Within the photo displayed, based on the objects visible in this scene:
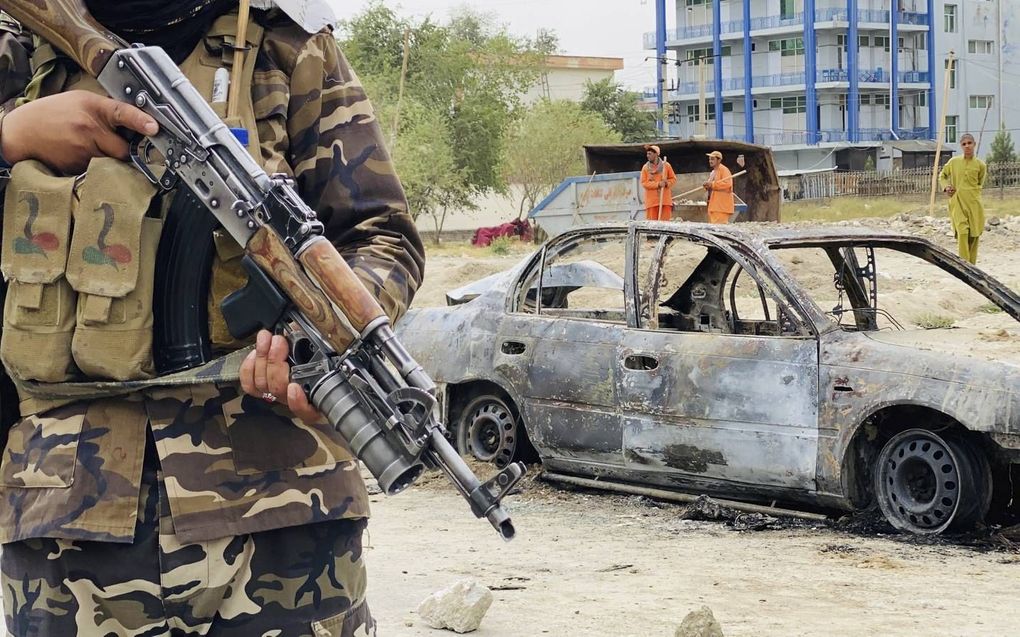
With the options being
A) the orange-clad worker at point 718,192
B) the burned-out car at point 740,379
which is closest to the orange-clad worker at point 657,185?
the orange-clad worker at point 718,192

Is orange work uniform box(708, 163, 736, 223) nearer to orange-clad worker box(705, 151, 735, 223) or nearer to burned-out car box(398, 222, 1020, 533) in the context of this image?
orange-clad worker box(705, 151, 735, 223)

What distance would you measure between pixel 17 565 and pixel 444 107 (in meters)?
60.7

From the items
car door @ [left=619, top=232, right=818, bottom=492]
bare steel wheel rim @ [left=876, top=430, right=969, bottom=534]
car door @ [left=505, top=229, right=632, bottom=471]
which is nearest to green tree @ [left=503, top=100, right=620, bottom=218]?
car door @ [left=505, top=229, right=632, bottom=471]

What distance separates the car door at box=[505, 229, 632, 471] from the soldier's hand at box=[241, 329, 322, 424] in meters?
5.16

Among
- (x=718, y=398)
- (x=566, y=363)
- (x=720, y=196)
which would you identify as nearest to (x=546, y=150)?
(x=720, y=196)

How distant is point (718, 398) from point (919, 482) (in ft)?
3.42

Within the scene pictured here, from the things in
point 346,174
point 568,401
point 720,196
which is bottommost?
point 568,401

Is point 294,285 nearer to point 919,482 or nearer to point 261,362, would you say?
point 261,362

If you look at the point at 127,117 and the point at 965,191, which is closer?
the point at 127,117

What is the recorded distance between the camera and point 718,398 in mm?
6938

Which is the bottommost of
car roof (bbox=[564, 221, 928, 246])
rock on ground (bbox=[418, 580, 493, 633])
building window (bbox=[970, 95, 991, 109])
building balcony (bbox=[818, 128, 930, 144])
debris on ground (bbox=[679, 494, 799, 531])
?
debris on ground (bbox=[679, 494, 799, 531])

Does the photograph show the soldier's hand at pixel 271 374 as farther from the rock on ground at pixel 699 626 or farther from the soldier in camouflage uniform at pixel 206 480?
the rock on ground at pixel 699 626

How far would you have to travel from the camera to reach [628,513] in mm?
7422

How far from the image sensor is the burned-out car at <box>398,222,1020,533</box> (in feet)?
21.2
